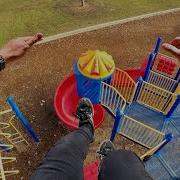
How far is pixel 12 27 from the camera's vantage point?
1019 centimetres

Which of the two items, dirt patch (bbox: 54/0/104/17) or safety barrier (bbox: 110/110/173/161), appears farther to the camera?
dirt patch (bbox: 54/0/104/17)

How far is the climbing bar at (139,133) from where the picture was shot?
6.16 metres

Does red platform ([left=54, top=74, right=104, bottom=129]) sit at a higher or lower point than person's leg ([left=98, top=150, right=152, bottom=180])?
lower

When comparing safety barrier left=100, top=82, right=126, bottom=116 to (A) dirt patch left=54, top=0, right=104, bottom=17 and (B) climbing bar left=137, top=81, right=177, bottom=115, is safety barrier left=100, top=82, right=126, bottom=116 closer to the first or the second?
(B) climbing bar left=137, top=81, right=177, bottom=115

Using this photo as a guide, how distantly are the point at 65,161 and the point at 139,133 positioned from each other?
2.68 metres

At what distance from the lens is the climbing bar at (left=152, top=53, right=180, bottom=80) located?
7586 millimetres

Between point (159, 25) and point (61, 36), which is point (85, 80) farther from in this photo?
point (159, 25)

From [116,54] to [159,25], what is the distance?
2204 mm

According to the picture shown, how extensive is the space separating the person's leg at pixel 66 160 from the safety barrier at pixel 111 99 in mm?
2134

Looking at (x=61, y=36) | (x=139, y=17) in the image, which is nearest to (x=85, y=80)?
(x=61, y=36)

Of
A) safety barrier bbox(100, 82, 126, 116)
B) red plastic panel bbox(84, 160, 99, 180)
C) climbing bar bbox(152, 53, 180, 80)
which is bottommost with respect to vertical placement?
red plastic panel bbox(84, 160, 99, 180)

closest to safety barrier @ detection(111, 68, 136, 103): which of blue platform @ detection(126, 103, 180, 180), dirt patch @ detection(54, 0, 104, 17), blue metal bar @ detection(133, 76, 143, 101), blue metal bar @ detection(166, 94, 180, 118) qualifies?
blue metal bar @ detection(133, 76, 143, 101)

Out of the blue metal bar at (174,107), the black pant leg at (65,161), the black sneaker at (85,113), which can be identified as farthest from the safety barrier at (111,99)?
the black pant leg at (65,161)

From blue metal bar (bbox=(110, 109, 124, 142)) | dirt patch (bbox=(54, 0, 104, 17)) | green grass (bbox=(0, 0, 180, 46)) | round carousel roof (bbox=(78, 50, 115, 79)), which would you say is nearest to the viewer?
blue metal bar (bbox=(110, 109, 124, 142))
